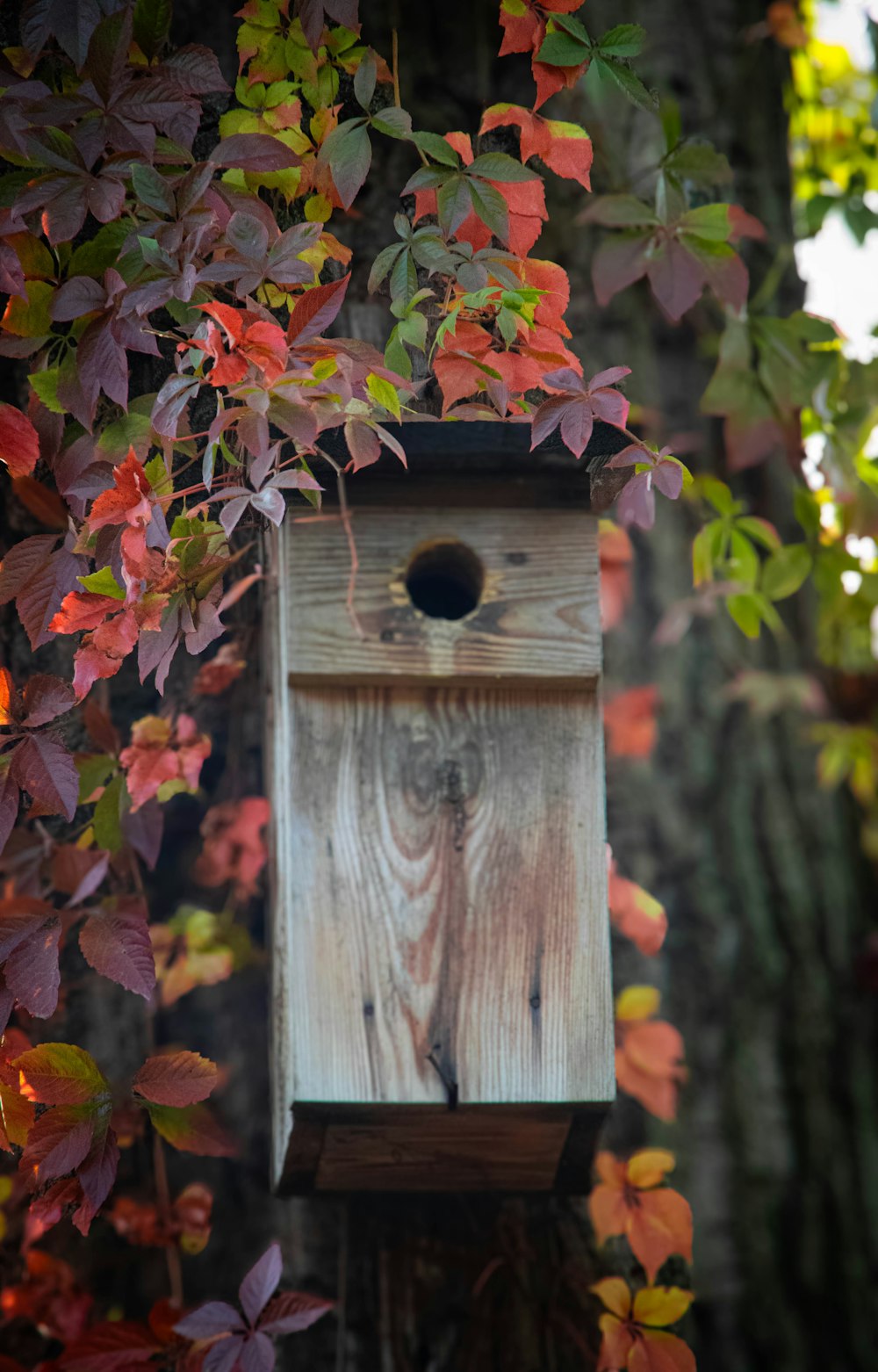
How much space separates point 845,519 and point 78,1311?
5.52 feet

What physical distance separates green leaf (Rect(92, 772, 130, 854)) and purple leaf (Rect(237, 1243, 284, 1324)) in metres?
0.55

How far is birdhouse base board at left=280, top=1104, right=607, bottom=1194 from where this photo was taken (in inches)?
67.5

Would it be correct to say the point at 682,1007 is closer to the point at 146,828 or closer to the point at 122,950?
the point at 146,828

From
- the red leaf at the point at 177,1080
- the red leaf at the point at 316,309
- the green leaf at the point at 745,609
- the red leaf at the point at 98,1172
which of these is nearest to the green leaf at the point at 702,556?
the green leaf at the point at 745,609

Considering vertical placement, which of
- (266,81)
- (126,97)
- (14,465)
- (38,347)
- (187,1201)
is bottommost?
(187,1201)

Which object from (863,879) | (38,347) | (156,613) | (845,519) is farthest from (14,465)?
(863,879)

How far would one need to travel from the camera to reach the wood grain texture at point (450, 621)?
69.9 inches

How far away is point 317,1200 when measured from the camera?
7.29 feet

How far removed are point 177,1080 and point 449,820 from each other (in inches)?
17.9

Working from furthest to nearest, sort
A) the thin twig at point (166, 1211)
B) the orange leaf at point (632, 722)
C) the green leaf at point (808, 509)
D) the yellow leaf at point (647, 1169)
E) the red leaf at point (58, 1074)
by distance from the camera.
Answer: the orange leaf at point (632, 722), the green leaf at point (808, 509), the thin twig at point (166, 1211), the yellow leaf at point (647, 1169), the red leaf at point (58, 1074)

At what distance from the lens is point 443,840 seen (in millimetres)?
1789

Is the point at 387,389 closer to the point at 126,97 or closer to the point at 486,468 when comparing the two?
the point at 486,468

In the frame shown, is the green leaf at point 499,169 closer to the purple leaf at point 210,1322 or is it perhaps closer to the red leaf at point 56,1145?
the red leaf at point 56,1145

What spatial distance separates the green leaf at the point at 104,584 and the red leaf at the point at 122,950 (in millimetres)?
358
